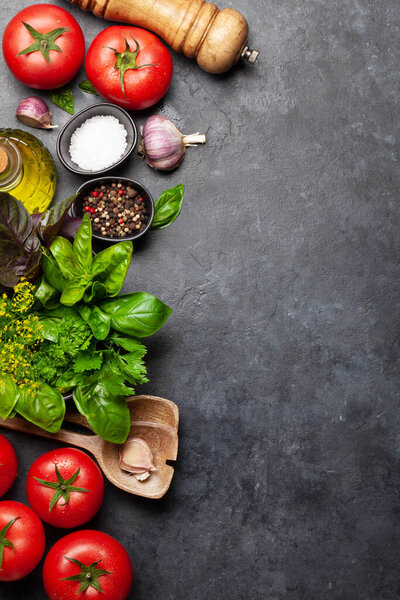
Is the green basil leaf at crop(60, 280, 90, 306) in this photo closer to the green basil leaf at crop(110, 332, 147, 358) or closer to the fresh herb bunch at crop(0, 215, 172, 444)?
the fresh herb bunch at crop(0, 215, 172, 444)

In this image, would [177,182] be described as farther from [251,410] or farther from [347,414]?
[347,414]

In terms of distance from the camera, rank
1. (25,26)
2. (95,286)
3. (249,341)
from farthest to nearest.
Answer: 1. (249,341)
2. (25,26)
3. (95,286)

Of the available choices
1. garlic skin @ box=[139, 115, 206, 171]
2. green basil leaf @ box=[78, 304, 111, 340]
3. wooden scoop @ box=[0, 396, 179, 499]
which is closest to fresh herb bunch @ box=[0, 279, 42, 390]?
green basil leaf @ box=[78, 304, 111, 340]

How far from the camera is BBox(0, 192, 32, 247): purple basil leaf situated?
1.41m

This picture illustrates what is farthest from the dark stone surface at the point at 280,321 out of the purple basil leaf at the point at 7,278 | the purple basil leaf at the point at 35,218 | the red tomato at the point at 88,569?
the purple basil leaf at the point at 7,278

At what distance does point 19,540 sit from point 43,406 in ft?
1.03

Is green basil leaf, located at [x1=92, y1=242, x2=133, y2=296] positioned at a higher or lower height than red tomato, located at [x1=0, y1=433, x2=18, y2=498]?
higher

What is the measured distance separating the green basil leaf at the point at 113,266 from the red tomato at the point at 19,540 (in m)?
0.56

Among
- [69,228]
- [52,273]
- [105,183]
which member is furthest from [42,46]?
[52,273]

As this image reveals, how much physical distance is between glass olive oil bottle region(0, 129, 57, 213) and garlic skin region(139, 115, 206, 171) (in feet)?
0.83

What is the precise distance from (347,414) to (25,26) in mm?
1289

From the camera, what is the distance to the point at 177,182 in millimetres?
1746

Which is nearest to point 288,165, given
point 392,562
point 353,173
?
point 353,173

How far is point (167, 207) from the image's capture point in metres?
1.63
